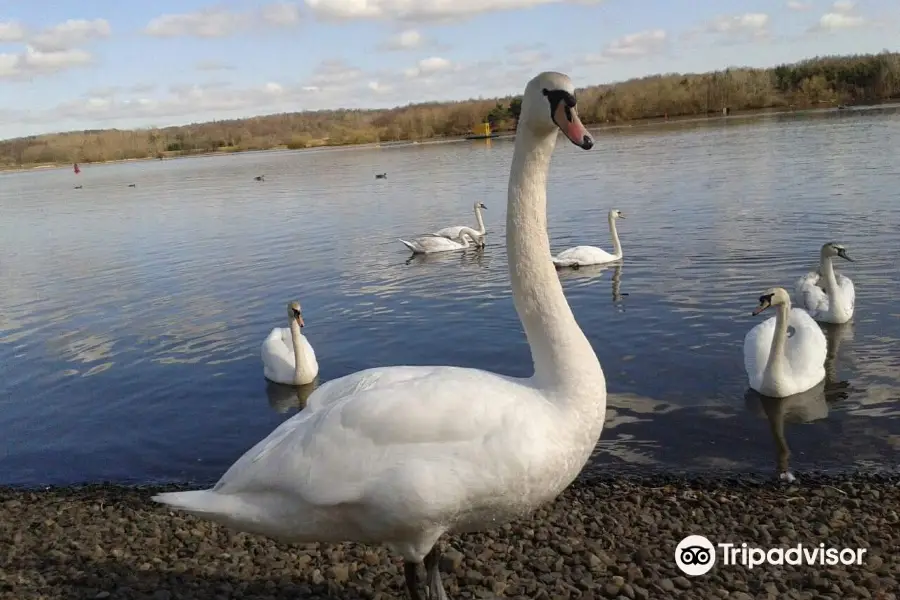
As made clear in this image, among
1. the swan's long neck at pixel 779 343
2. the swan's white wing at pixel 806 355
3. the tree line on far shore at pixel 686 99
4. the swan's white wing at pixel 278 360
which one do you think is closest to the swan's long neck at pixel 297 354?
the swan's white wing at pixel 278 360

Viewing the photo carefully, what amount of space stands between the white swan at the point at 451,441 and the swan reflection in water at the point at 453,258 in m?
14.3

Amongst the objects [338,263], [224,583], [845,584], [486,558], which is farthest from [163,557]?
[338,263]

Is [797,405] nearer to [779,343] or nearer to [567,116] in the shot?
[779,343]

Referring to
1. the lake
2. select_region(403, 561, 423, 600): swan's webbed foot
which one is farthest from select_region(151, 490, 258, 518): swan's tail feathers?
the lake

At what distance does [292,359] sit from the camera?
10617 millimetres

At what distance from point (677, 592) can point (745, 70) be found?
290 ft

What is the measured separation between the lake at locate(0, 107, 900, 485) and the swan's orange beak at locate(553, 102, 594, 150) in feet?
14.9

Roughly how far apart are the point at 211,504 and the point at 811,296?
10131 millimetres

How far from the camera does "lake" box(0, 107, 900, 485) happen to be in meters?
8.34

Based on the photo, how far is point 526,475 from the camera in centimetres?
347

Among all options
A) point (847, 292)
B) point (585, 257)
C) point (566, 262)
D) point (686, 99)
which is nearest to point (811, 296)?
point (847, 292)

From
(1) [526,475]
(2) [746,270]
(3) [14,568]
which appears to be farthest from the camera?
(2) [746,270]

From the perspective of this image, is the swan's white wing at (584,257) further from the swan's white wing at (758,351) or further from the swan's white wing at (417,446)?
the swan's white wing at (417,446)

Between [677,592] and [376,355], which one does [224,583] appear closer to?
[677,592]
